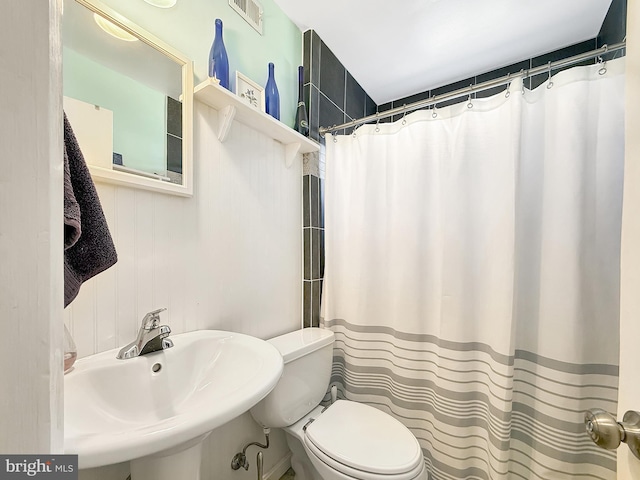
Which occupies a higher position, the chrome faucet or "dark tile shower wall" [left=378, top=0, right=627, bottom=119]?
"dark tile shower wall" [left=378, top=0, right=627, bottom=119]

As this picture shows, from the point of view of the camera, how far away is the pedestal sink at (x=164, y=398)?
461 millimetres

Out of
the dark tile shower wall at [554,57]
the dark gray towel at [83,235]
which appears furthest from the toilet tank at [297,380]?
the dark tile shower wall at [554,57]

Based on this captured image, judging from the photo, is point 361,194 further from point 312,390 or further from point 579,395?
point 579,395

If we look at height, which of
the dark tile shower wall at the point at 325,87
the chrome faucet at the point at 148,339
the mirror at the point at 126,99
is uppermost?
the dark tile shower wall at the point at 325,87

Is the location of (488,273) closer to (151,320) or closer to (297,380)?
(297,380)

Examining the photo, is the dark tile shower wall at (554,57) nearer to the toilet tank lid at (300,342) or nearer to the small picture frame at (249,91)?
the small picture frame at (249,91)

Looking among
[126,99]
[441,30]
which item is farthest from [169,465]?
[441,30]

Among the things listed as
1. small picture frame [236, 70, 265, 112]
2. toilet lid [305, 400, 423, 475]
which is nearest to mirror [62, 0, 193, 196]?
small picture frame [236, 70, 265, 112]

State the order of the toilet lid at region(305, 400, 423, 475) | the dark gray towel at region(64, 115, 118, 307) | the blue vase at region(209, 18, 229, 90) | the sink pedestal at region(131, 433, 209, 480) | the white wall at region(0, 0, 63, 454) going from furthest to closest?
the blue vase at region(209, 18, 229, 90)
the toilet lid at region(305, 400, 423, 475)
the sink pedestal at region(131, 433, 209, 480)
the dark gray towel at region(64, 115, 118, 307)
the white wall at region(0, 0, 63, 454)

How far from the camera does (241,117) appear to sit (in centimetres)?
116

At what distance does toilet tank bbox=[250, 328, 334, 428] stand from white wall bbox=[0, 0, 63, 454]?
2.97ft

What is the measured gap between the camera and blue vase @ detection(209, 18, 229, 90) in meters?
1.05

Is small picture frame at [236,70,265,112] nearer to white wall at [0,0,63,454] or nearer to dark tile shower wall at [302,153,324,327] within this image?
dark tile shower wall at [302,153,324,327]

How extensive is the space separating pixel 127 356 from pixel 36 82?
76cm
